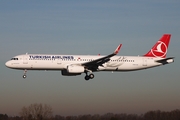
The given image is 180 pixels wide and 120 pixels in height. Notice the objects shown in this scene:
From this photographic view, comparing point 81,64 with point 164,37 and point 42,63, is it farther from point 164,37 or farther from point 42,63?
point 164,37

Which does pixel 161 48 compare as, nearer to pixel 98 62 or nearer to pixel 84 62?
pixel 98 62

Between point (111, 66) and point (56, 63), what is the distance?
10.2 m

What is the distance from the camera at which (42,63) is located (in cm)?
6625

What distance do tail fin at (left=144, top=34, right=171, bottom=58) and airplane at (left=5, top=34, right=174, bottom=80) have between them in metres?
0.49

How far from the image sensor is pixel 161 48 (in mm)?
78562

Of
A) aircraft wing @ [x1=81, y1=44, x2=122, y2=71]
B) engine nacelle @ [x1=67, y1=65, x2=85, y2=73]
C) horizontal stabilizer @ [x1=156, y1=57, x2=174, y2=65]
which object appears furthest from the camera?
horizontal stabilizer @ [x1=156, y1=57, x2=174, y2=65]

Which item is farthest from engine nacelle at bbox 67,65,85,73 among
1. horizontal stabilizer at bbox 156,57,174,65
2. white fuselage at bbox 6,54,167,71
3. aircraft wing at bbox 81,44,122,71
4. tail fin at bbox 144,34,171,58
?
horizontal stabilizer at bbox 156,57,174,65

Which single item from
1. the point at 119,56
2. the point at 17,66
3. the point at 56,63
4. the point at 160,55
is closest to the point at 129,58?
the point at 119,56

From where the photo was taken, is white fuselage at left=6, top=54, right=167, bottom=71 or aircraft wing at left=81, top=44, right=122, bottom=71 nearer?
white fuselage at left=6, top=54, right=167, bottom=71

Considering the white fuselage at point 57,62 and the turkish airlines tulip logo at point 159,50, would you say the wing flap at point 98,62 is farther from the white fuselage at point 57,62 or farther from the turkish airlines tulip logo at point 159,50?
the turkish airlines tulip logo at point 159,50

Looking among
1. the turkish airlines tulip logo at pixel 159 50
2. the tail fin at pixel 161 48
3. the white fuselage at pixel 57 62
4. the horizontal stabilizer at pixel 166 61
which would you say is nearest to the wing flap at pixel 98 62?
the white fuselage at pixel 57 62

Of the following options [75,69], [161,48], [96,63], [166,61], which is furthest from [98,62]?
[161,48]

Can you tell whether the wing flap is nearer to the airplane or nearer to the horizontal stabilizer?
the airplane

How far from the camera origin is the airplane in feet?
218
